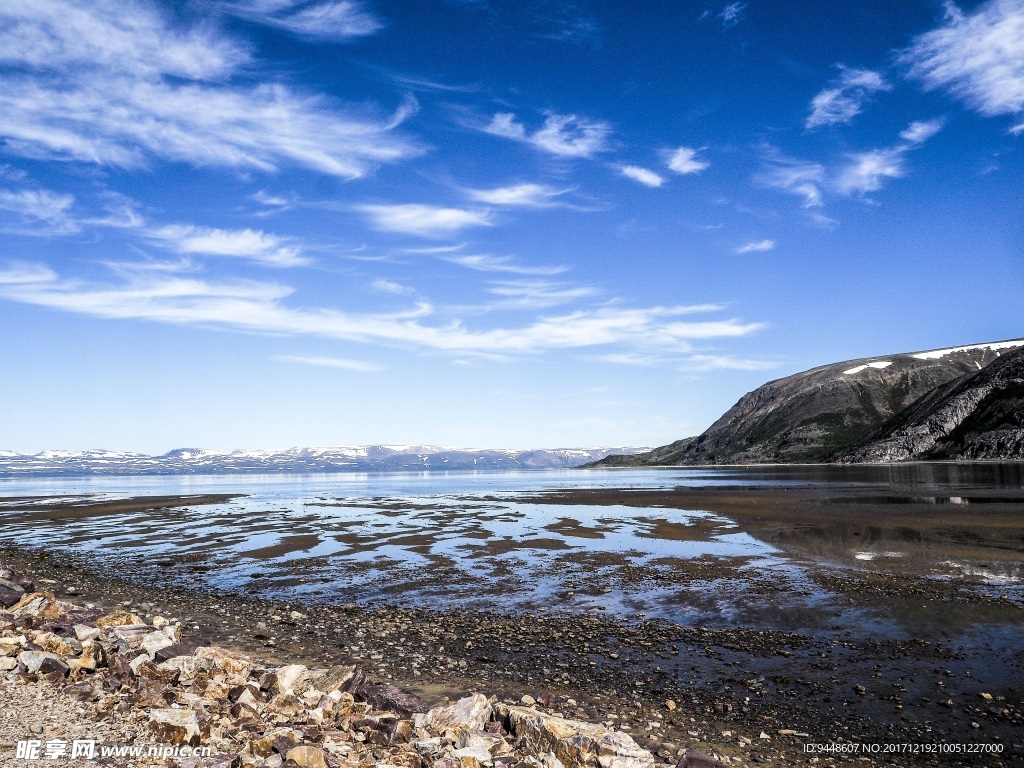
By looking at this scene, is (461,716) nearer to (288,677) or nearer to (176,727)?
(288,677)

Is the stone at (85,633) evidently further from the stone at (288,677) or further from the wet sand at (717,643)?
the stone at (288,677)

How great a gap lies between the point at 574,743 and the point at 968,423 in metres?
220

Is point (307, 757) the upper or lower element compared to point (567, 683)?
upper

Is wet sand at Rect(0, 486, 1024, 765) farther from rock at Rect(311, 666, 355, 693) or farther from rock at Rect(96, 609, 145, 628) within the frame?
rock at Rect(96, 609, 145, 628)

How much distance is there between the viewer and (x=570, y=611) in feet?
65.4

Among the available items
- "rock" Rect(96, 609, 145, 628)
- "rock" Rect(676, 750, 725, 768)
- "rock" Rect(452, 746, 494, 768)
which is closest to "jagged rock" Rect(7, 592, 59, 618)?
"rock" Rect(96, 609, 145, 628)

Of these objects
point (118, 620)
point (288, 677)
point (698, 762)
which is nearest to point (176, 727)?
point (288, 677)

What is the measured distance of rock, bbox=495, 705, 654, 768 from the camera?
28.8 feet

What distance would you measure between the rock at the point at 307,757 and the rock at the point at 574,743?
9.80 ft

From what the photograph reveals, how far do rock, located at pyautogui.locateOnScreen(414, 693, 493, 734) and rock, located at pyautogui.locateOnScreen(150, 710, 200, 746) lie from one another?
329cm

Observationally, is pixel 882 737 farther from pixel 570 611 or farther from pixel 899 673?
pixel 570 611

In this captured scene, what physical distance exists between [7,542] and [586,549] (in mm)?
39247

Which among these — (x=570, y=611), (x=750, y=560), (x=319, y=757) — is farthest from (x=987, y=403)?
(x=319, y=757)

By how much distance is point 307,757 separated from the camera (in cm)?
799
